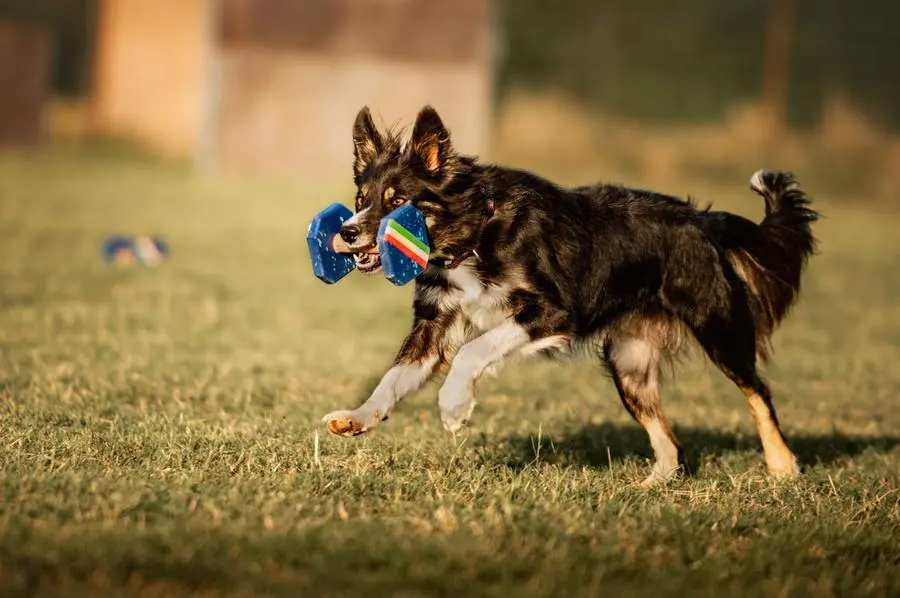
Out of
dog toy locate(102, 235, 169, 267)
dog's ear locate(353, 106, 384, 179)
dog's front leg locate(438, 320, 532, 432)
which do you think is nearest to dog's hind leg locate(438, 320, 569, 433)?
dog's front leg locate(438, 320, 532, 432)

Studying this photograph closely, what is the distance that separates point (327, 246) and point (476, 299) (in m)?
0.73

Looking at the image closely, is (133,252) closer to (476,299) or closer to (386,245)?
(476,299)

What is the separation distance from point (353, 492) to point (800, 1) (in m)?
38.0

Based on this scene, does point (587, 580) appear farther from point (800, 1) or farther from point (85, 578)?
point (800, 1)

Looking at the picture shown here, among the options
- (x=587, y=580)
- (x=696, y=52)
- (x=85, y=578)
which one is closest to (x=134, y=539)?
(x=85, y=578)

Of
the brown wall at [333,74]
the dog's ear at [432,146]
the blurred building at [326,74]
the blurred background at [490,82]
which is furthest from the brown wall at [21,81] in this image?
the dog's ear at [432,146]

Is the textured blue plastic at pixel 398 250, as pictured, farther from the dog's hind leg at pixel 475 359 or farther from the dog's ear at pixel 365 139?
the dog's ear at pixel 365 139

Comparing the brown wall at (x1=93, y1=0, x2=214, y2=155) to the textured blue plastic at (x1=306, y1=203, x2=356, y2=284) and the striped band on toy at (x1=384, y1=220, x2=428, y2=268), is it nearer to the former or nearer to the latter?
the textured blue plastic at (x1=306, y1=203, x2=356, y2=284)

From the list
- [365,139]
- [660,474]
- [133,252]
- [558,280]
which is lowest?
[133,252]

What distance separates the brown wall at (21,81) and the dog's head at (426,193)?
78.3ft

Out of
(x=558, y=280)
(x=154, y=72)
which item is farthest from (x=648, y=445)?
(x=154, y=72)

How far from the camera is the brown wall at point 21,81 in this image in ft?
91.0

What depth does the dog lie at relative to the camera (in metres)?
5.77

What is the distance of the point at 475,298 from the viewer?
5840 mm
